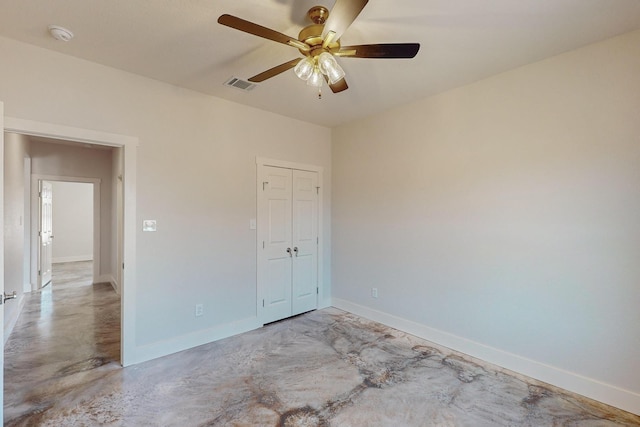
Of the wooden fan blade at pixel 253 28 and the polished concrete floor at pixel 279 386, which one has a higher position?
the wooden fan blade at pixel 253 28

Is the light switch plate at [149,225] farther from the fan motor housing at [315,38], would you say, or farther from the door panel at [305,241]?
the fan motor housing at [315,38]

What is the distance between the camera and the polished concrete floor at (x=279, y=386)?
85.2 inches

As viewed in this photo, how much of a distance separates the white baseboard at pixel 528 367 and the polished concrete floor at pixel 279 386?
9cm

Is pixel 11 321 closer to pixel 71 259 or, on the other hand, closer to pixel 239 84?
pixel 239 84

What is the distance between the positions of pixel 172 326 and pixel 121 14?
2748 millimetres

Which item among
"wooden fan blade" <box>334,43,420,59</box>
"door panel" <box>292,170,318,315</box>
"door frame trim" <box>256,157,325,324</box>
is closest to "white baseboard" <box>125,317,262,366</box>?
A: "door frame trim" <box>256,157,325,324</box>

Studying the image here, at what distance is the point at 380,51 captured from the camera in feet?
6.02

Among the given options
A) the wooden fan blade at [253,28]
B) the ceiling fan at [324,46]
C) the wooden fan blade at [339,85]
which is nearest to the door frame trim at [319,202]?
the wooden fan blade at [339,85]

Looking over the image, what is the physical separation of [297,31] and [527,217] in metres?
2.49

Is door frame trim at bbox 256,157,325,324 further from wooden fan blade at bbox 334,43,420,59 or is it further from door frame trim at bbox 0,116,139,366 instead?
wooden fan blade at bbox 334,43,420,59

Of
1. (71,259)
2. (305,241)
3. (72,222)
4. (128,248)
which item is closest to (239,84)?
(128,248)

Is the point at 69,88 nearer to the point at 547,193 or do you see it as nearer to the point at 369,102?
the point at 369,102

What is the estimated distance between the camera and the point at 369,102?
361 cm

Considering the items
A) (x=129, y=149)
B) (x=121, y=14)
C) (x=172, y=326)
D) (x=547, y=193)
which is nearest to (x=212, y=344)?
(x=172, y=326)
